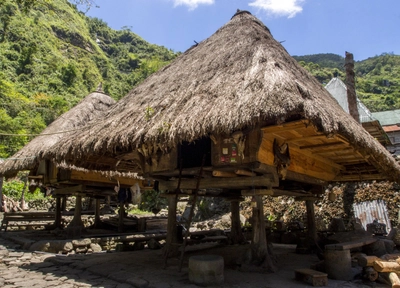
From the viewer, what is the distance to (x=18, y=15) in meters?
50.6

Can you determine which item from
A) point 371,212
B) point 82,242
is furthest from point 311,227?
point 82,242

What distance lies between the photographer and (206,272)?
4.48m

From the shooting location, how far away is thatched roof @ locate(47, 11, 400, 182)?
4094mm

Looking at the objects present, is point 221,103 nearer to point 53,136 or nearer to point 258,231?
point 258,231

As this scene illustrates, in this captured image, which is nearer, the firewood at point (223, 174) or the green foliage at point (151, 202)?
the firewood at point (223, 174)

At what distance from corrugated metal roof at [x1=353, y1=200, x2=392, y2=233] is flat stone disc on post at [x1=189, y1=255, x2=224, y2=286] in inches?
357

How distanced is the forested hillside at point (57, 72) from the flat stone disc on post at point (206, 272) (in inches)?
829

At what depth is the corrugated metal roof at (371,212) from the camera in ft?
36.7

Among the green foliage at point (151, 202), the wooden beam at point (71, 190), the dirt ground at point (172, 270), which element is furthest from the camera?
the green foliage at point (151, 202)

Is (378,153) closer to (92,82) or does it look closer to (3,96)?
(3,96)

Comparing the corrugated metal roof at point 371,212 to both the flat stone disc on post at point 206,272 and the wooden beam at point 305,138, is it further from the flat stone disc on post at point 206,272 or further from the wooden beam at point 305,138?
the flat stone disc on post at point 206,272

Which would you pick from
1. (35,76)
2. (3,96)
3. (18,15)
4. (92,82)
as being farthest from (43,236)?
(18,15)

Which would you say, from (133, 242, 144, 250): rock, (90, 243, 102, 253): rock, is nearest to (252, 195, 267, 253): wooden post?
(133, 242, 144, 250): rock

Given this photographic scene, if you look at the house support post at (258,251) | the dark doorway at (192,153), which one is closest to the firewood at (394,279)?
the house support post at (258,251)
